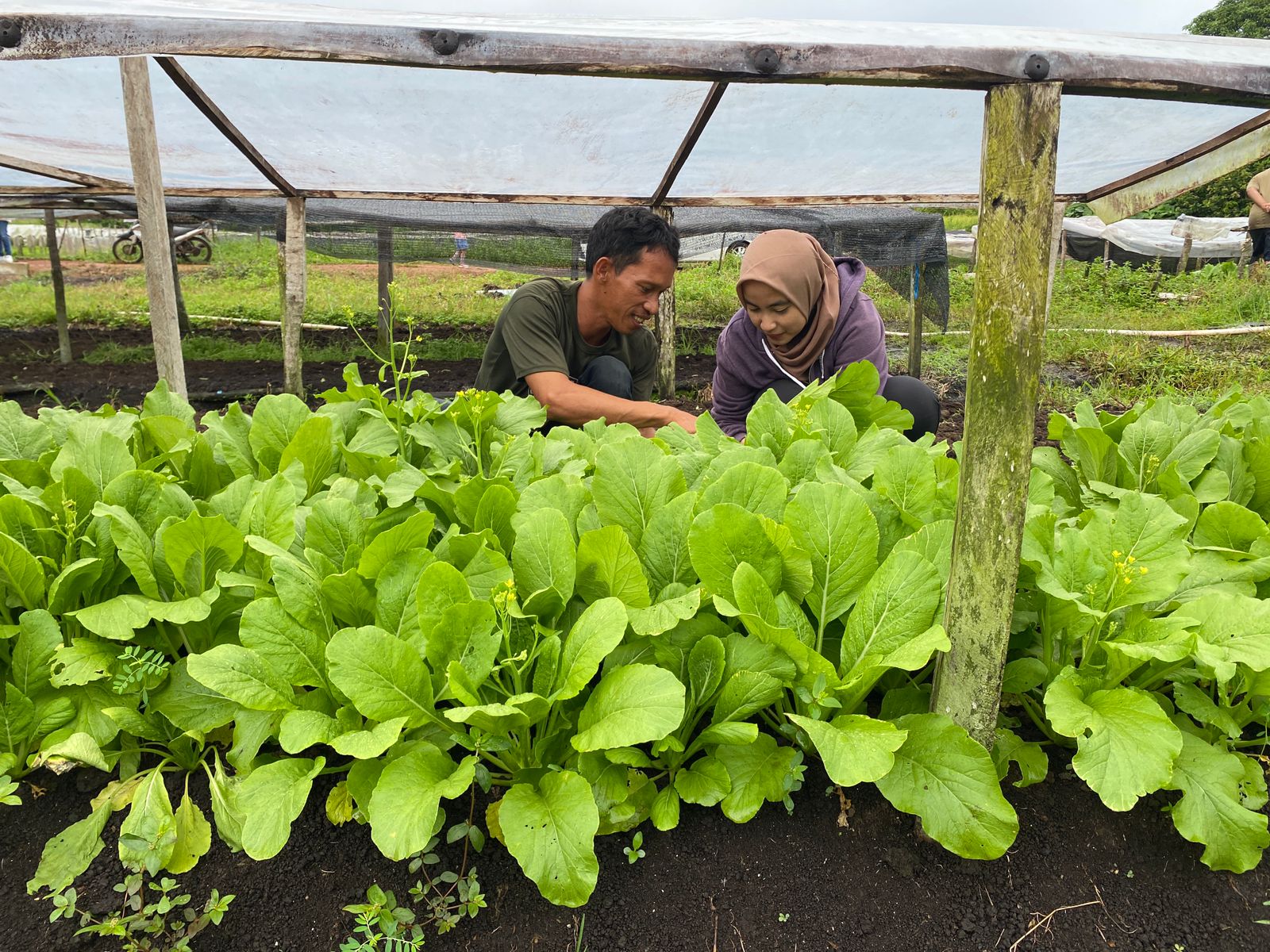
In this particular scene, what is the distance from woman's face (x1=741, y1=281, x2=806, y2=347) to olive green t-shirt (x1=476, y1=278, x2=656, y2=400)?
67 cm

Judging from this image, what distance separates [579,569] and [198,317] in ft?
40.1

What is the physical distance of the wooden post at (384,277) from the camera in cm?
636

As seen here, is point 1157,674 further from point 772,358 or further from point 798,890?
point 772,358

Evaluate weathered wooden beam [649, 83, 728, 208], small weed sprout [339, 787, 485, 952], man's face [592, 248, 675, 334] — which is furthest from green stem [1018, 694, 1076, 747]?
weathered wooden beam [649, 83, 728, 208]

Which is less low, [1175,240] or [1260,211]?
[1260,211]

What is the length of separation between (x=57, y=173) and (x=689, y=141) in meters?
4.28

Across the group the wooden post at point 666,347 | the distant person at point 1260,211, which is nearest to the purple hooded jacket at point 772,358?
the wooden post at point 666,347

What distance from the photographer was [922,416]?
3541mm

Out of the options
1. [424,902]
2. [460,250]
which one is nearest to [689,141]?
[460,250]

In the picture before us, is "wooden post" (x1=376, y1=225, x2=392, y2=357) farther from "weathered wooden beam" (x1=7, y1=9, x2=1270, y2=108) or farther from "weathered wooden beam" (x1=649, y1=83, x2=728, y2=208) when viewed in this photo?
"weathered wooden beam" (x1=7, y1=9, x2=1270, y2=108)

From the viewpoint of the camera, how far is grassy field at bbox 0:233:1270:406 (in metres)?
7.11

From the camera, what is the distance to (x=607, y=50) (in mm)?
977

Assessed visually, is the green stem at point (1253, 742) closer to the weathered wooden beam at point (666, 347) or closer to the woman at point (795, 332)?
the woman at point (795, 332)

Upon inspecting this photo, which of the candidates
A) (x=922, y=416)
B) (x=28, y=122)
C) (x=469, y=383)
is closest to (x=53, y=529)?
(x=922, y=416)
